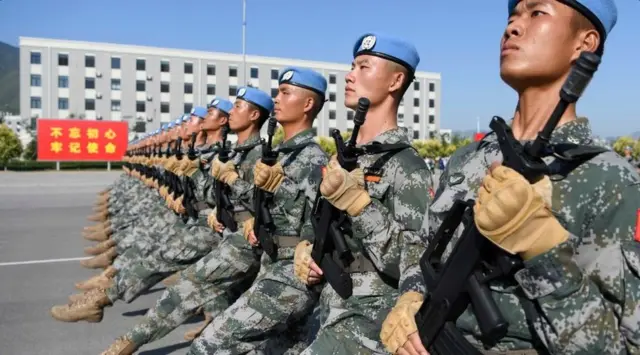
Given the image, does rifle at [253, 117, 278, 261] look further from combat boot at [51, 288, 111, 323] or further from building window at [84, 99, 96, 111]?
building window at [84, 99, 96, 111]

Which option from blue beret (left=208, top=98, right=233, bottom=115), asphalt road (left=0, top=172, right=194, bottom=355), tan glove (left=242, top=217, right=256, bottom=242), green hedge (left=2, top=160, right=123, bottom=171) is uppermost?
blue beret (left=208, top=98, right=233, bottom=115)

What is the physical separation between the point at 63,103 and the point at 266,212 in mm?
52394

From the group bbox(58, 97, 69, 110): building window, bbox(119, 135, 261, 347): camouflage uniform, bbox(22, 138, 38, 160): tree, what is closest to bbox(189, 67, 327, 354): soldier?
bbox(119, 135, 261, 347): camouflage uniform

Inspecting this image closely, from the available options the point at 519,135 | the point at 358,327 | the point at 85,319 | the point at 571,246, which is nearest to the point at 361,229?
the point at 358,327

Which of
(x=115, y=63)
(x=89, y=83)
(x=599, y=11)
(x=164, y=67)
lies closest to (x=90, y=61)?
(x=89, y=83)

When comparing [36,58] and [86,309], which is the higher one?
[36,58]

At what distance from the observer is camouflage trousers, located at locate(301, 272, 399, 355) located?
8.32 ft

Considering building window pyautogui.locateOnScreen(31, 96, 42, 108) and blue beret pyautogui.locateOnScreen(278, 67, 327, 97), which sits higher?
building window pyautogui.locateOnScreen(31, 96, 42, 108)

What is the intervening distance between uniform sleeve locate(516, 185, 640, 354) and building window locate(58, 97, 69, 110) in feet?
179

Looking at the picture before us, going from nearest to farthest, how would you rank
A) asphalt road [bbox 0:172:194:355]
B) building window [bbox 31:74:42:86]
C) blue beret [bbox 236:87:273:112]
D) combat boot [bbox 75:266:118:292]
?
asphalt road [bbox 0:172:194:355]
blue beret [bbox 236:87:273:112]
combat boot [bbox 75:266:118:292]
building window [bbox 31:74:42:86]

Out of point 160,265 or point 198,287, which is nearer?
point 198,287

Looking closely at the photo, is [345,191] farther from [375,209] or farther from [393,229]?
[393,229]

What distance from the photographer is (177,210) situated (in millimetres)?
6020

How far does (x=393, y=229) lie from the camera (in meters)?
2.48
